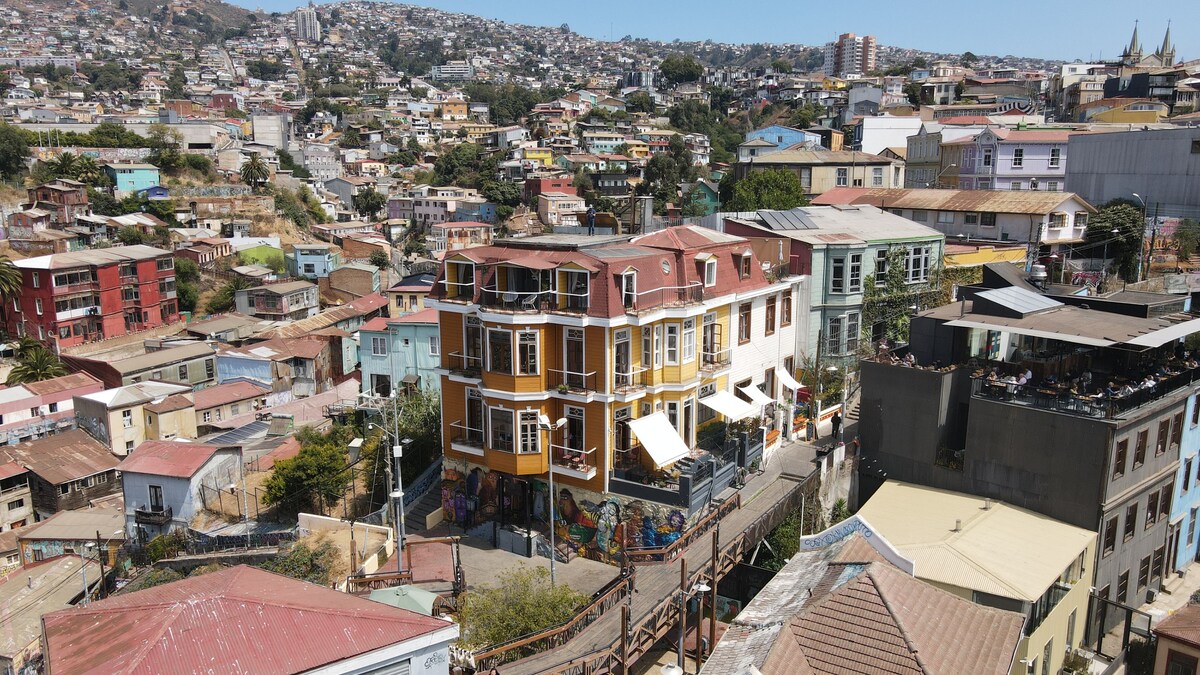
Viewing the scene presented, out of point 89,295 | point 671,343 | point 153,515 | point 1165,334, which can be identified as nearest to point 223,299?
point 89,295

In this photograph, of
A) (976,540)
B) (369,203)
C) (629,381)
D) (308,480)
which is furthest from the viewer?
(369,203)

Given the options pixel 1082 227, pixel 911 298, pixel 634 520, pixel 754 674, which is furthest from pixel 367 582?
pixel 1082 227

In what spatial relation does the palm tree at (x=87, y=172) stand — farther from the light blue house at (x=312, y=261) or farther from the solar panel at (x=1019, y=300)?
the solar panel at (x=1019, y=300)

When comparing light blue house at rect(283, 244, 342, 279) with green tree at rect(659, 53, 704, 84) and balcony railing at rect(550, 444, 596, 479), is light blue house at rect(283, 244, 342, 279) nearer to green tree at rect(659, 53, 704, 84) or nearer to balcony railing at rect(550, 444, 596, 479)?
balcony railing at rect(550, 444, 596, 479)

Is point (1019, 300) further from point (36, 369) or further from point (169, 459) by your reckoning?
point (36, 369)

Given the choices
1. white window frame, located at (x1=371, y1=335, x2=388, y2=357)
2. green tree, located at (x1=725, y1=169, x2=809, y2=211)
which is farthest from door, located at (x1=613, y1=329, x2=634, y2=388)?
green tree, located at (x1=725, y1=169, x2=809, y2=211)

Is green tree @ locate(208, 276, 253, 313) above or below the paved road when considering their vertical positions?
below
